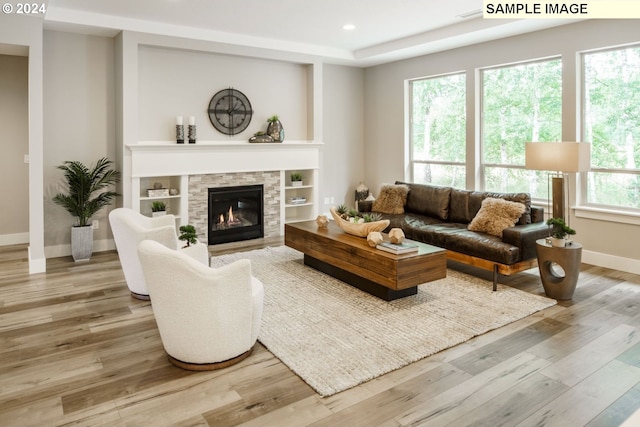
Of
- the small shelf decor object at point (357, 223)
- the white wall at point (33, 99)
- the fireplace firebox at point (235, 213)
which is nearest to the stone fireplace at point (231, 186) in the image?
the fireplace firebox at point (235, 213)

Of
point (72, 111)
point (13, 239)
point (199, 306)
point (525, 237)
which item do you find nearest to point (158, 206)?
point (72, 111)

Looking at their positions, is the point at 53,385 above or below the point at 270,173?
below

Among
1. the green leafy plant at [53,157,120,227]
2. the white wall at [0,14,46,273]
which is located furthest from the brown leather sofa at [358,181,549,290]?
the white wall at [0,14,46,273]

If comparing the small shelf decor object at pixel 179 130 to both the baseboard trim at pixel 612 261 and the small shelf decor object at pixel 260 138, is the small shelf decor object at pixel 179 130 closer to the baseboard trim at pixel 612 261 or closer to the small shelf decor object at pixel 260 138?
the small shelf decor object at pixel 260 138

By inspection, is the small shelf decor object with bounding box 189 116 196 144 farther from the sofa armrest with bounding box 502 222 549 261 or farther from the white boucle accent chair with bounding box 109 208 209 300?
the sofa armrest with bounding box 502 222 549 261

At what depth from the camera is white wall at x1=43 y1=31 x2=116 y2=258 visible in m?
5.48

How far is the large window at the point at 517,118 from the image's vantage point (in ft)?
18.1

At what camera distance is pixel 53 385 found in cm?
261

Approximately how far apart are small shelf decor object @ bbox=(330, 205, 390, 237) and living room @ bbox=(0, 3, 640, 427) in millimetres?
2534

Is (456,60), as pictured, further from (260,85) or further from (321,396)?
(321,396)

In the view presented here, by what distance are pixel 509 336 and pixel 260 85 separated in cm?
505

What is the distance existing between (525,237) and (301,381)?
265 centimetres

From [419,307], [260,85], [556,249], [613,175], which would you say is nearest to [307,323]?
[419,307]

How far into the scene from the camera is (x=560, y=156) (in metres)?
4.08
